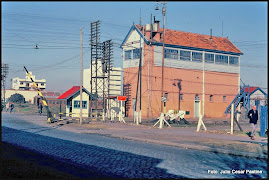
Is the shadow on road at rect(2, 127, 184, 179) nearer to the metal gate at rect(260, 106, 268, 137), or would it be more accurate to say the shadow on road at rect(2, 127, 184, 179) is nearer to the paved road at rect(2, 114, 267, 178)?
the paved road at rect(2, 114, 267, 178)

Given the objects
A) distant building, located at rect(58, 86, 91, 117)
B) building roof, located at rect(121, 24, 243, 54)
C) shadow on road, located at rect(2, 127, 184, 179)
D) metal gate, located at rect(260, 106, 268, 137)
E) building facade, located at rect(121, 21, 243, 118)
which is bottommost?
shadow on road, located at rect(2, 127, 184, 179)

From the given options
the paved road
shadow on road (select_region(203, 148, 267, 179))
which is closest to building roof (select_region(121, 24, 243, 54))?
the paved road

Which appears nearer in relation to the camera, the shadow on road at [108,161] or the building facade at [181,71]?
the shadow on road at [108,161]

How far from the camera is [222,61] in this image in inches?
2312

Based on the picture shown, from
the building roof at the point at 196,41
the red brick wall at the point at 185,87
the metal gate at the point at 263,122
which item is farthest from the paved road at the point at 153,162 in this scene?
the building roof at the point at 196,41

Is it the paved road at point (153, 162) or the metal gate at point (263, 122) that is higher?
the metal gate at point (263, 122)

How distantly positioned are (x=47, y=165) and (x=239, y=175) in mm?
5907

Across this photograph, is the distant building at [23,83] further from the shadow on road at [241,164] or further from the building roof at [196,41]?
the shadow on road at [241,164]

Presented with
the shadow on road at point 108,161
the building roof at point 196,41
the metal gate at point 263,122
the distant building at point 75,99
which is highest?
the building roof at point 196,41

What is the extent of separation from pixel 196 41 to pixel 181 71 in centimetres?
689

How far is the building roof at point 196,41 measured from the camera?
53.9m

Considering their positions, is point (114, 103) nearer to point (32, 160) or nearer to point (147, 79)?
point (147, 79)

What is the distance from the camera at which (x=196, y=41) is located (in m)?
57.7

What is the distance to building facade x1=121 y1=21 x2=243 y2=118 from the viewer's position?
5112 centimetres
